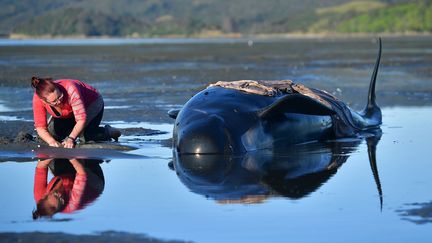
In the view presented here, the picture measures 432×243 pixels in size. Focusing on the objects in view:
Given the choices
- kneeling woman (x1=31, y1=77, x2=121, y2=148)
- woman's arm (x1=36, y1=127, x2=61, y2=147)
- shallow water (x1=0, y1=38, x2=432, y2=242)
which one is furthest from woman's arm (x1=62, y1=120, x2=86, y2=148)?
shallow water (x1=0, y1=38, x2=432, y2=242)

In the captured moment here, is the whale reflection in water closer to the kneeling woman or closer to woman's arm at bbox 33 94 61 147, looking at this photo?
the kneeling woman

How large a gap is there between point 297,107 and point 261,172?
90.9 inches

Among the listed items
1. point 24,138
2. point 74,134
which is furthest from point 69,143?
point 24,138

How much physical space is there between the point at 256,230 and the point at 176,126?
Answer: 486cm

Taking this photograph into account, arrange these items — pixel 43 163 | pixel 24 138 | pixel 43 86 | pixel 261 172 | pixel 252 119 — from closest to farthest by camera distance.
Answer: pixel 261 172 → pixel 43 163 → pixel 43 86 → pixel 252 119 → pixel 24 138

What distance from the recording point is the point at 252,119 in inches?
517

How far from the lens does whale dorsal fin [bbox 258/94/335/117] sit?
13.3 m

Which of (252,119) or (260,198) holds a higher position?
(260,198)

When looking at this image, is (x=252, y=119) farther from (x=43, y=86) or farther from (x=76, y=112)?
(x=43, y=86)

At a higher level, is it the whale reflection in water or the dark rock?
the whale reflection in water

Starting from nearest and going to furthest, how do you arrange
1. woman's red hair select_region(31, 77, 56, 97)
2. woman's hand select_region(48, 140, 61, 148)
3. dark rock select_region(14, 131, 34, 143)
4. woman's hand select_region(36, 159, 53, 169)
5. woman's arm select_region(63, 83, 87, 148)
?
woman's hand select_region(36, 159, 53, 169)
woman's red hair select_region(31, 77, 56, 97)
woman's arm select_region(63, 83, 87, 148)
woman's hand select_region(48, 140, 61, 148)
dark rock select_region(14, 131, 34, 143)

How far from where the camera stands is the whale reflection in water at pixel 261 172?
411 inches

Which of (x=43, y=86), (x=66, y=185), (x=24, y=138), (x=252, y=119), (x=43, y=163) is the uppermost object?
(x=43, y=86)

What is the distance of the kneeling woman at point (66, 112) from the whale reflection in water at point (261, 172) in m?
1.55
